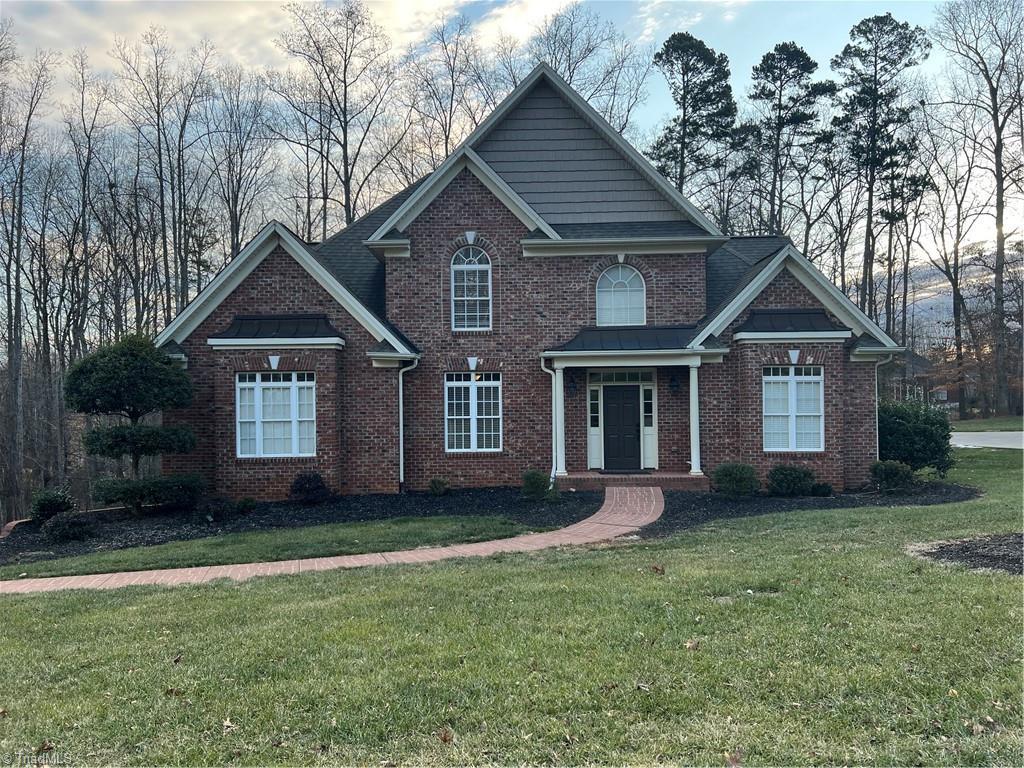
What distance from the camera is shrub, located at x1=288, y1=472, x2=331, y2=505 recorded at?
14.7 metres

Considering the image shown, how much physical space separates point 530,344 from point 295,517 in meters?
6.64

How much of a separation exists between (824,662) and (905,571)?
3160mm

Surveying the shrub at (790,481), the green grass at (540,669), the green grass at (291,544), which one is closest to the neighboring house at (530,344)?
the shrub at (790,481)

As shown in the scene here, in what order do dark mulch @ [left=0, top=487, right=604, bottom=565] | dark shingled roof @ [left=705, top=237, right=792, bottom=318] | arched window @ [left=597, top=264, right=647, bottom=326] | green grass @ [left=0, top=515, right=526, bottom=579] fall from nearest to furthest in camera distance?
green grass @ [left=0, top=515, right=526, bottom=579] → dark mulch @ [left=0, top=487, right=604, bottom=565] → dark shingled roof @ [left=705, top=237, right=792, bottom=318] → arched window @ [left=597, top=264, right=647, bottom=326]

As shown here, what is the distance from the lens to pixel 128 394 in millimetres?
13656

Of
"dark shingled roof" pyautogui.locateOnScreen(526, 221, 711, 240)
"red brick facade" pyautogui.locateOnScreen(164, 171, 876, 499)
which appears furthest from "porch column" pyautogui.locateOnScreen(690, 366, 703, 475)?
"dark shingled roof" pyautogui.locateOnScreen(526, 221, 711, 240)

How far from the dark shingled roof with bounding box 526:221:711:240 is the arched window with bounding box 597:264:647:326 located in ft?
2.76

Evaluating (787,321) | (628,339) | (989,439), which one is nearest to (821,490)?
(787,321)

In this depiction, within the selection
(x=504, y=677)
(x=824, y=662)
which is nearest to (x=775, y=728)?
(x=824, y=662)

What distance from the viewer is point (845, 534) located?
990cm

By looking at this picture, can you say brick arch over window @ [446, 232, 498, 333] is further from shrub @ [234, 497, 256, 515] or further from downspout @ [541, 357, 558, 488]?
shrub @ [234, 497, 256, 515]

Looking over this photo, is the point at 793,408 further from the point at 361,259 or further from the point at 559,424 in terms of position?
the point at 361,259

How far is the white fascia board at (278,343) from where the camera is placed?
15.0m

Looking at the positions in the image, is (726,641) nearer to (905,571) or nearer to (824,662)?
(824,662)
